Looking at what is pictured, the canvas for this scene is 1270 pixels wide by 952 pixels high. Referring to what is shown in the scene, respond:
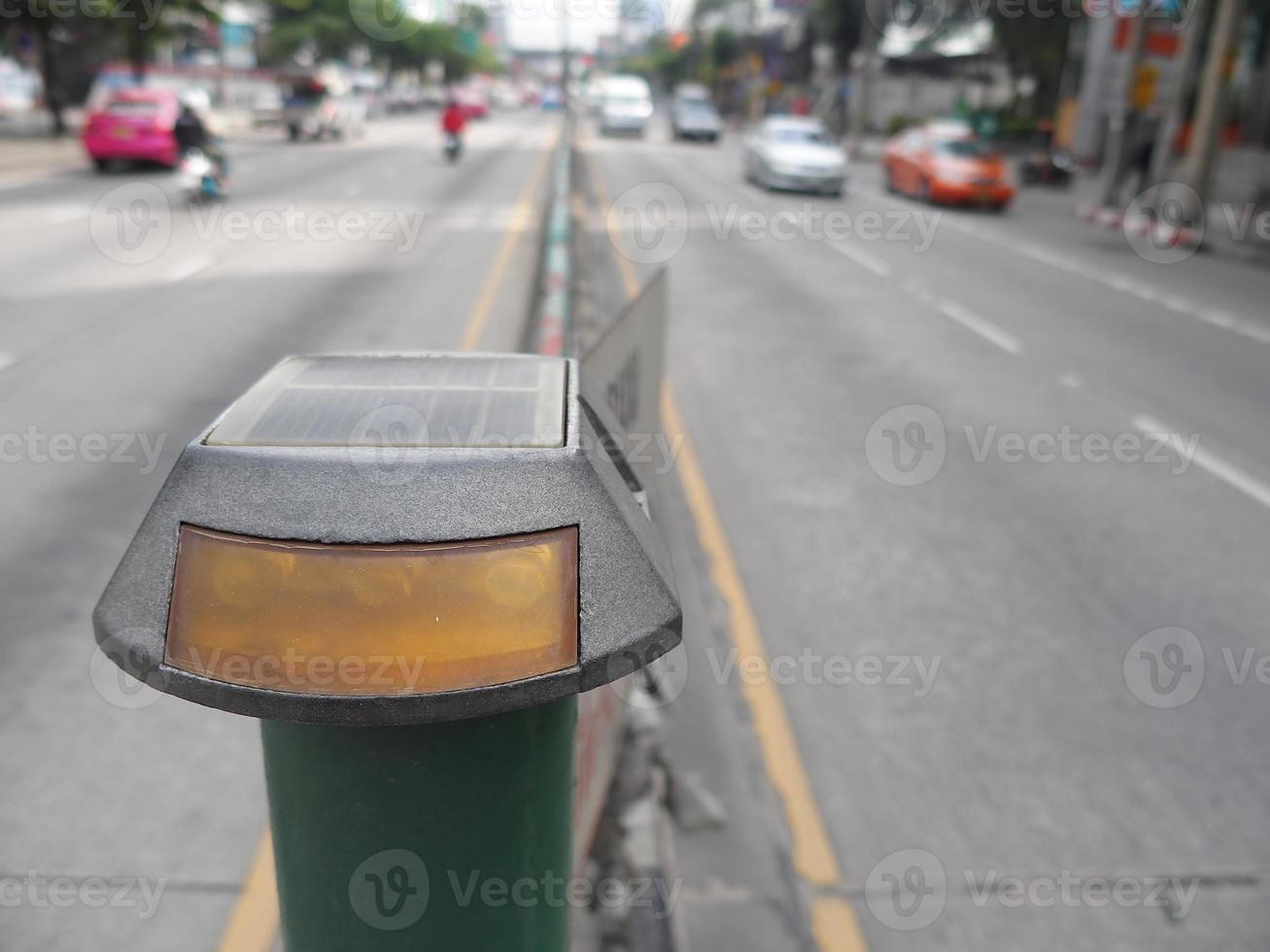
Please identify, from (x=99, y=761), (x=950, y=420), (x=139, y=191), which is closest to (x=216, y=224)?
(x=139, y=191)

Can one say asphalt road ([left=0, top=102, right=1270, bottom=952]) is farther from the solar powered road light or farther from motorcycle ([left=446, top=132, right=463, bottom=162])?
motorcycle ([left=446, top=132, right=463, bottom=162])

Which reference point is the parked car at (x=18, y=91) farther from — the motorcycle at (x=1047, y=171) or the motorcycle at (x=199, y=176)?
the motorcycle at (x=1047, y=171)

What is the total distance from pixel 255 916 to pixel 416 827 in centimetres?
194

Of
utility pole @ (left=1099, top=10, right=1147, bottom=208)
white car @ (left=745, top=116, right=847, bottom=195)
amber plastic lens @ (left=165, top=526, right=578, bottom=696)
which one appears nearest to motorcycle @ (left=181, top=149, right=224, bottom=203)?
white car @ (left=745, top=116, right=847, bottom=195)

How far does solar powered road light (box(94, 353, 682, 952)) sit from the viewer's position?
122cm

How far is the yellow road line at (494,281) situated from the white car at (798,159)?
16.6 ft

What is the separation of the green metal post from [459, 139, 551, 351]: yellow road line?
7.77m

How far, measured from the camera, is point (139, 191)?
19.8m

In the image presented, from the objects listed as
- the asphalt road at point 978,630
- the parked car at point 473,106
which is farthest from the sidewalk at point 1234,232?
the parked car at point 473,106

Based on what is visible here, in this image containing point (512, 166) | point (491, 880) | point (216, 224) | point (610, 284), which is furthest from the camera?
point (512, 166)

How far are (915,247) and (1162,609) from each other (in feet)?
42.4

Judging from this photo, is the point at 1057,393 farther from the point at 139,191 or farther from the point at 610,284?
the point at 139,191

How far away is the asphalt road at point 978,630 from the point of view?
3.26 metres

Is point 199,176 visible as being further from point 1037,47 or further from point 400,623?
point 1037,47
